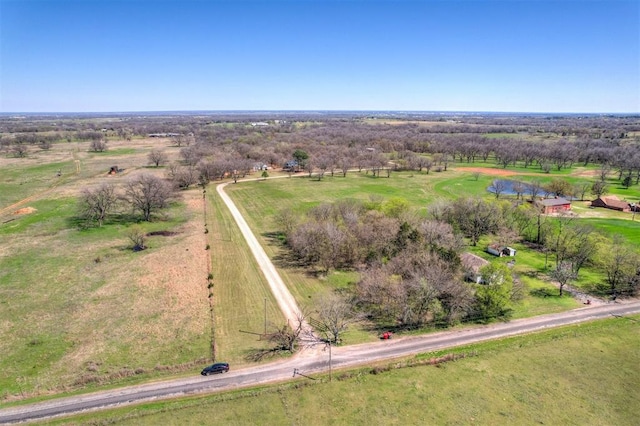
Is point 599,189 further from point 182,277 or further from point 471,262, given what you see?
point 182,277

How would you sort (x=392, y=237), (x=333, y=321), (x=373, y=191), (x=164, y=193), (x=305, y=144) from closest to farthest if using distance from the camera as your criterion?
(x=333, y=321) < (x=392, y=237) < (x=164, y=193) < (x=373, y=191) < (x=305, y=144)

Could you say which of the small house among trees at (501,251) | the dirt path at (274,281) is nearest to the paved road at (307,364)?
the dirt path at (274,281)

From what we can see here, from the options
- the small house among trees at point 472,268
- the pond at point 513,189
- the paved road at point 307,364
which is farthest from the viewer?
the pond at point 513,189

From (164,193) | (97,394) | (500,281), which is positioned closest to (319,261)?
(500,281)

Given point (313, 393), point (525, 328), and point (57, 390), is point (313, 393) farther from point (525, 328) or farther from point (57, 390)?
point (525, 328)

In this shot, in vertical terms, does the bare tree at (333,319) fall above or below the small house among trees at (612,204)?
below

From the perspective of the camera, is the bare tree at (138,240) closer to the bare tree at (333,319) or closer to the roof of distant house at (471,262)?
the bare tree at (333,319)

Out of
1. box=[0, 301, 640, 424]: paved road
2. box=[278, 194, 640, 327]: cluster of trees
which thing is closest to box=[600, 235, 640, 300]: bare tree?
box=[278, 194, 640, 327]: cluster of trees
